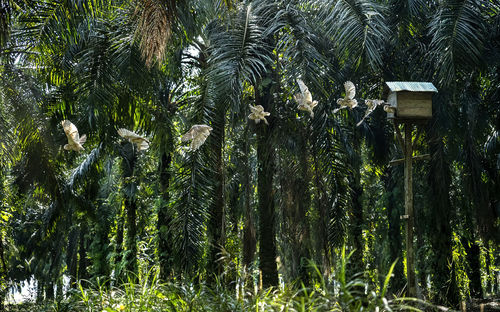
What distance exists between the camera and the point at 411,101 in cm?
695

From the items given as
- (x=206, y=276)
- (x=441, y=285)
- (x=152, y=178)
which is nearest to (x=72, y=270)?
(x=152, y=178)

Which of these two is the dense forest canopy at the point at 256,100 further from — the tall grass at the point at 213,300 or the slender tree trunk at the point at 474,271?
the slender tree trunk at the point at 474,271

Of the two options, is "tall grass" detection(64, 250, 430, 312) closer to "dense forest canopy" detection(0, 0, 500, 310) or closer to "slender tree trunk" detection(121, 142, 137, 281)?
"dense forest canopy" detection(0, 0, 500, 310)

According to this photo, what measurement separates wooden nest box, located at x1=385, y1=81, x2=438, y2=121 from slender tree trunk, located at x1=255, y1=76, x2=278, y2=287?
3034 millimetres

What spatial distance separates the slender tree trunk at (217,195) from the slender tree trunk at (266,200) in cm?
73

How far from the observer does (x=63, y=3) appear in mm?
6957

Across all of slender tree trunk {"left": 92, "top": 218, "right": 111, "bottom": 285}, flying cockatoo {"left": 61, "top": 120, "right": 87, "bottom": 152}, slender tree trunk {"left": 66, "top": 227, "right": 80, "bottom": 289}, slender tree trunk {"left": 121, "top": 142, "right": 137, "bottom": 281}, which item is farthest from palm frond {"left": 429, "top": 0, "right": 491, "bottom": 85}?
slender tree trunk {"left": 66, "top": 227, "right": 80, "bottom": 289}

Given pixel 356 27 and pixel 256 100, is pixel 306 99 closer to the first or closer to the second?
pixel 356 27

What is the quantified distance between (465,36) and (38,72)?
645 cm

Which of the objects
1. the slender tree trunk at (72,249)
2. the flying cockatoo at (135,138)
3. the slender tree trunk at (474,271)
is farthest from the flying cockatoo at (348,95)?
the slender tree trunk at (72,249)

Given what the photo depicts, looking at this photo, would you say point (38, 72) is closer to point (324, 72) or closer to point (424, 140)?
point (324, 72)

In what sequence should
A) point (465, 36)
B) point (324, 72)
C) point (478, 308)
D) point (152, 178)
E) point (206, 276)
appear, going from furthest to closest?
1. point (152, 178)
2. point (478, 308)
3. point (206, 276)
4. point (324, 72)
5. point (465, 36)

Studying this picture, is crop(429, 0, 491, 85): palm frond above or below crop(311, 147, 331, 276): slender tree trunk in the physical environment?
above

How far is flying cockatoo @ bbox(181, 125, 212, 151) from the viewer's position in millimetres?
7113
